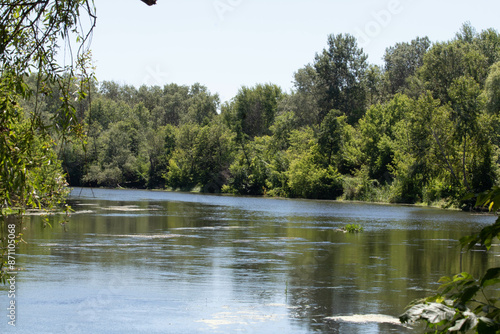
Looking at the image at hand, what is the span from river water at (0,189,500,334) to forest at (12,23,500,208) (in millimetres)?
23724

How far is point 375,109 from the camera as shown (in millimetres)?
80750

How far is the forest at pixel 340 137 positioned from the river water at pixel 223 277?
2372 cm

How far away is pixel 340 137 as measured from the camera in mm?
78438

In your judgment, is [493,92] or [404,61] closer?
[493,92]

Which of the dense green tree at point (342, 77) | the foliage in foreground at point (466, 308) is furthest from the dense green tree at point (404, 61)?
the foliage in foreground at point (466, 308)

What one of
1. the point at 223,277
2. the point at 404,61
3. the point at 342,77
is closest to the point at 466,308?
the point at 223,277

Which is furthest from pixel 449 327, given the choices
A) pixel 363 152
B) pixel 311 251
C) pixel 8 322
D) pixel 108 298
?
pixel 363 152

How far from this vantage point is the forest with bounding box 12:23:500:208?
54.5m

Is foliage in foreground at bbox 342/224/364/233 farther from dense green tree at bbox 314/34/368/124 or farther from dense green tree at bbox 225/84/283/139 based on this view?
dense green tree at bbox 225/84/283/139

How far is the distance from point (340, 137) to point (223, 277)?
63.0 m

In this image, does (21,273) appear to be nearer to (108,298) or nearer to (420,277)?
(108,298)

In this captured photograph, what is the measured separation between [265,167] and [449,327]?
83.8m

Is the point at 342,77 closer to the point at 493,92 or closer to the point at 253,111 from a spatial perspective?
the point at 253,111

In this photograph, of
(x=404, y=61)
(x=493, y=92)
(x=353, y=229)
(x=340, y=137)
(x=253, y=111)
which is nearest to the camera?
(x=353, y=229)
